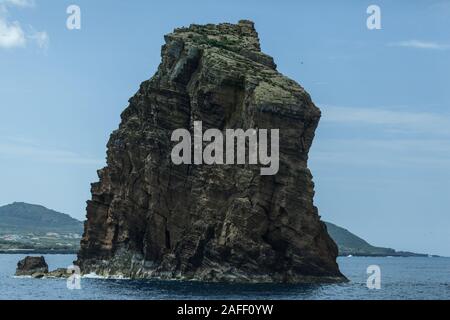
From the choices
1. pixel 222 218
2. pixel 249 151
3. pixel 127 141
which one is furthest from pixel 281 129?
pixel 127 141

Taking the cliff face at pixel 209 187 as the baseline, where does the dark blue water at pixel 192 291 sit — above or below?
below

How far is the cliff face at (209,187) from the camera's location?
134250 millimetres

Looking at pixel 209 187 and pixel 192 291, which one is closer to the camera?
pixel 192 291

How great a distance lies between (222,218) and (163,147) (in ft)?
56.0

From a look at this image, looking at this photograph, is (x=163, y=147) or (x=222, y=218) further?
(x=163, y=147)

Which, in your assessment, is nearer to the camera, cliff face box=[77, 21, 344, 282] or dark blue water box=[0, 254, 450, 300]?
dark blue water box=[0, 254, 450, 300]

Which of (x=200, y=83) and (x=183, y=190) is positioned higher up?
(x=200, y=83)

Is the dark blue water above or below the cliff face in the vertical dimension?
below

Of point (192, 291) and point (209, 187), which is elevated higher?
point (209, 187)

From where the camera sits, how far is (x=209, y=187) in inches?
5472

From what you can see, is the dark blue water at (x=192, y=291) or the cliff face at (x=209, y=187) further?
the cliff face at (x=209, y=187)

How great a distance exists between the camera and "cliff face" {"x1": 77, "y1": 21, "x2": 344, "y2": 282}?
134 metres
